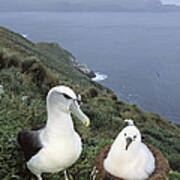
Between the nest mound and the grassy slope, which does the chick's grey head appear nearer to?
the nest mound

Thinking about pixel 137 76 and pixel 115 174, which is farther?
pixel 137 76

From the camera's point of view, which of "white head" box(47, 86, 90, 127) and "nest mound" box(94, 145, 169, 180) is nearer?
"white head" box(47, 86, 90, 127)

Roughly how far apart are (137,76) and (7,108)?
35.6m

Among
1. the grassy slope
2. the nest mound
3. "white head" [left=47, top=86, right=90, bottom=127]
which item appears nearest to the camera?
"white head" [left=47, top=86, right=90, bottom=127]

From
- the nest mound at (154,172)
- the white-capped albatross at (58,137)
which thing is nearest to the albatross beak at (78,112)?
the white-capped albatross at (58,137)

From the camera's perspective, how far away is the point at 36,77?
8008mm

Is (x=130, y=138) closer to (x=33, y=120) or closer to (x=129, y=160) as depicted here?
(x=129, y=160)

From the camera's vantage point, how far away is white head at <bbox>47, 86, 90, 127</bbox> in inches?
101

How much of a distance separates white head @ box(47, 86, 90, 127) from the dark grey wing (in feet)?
1.48

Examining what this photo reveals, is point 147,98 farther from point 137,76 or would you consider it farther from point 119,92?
point 137,76

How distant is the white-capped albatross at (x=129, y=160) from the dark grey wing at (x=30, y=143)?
3.52ft

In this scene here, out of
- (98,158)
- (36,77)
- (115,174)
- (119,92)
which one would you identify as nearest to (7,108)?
(98,158)

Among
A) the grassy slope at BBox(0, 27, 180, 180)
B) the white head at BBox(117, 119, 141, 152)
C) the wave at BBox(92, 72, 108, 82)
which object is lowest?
the wave at BBox(92, 72, 108, 82)

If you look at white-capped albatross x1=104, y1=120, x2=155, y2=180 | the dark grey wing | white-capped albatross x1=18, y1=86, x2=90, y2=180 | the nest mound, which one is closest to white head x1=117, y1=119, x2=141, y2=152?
white-capped albatross x1=104, y1=120, x2=155, y2=180
